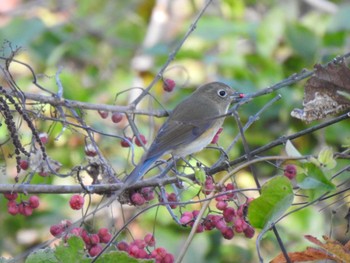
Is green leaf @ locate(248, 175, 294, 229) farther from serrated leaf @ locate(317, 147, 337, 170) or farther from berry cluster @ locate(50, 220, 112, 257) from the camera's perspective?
berry cluster @ locate(50, 220, 112, 257)

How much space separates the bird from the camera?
352 cm

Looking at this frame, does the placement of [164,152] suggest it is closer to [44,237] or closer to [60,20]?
[44,237]

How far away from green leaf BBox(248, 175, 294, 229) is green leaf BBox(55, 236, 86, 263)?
0.49 m

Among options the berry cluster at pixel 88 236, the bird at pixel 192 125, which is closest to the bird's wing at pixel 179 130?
the bird at pixel 192 125

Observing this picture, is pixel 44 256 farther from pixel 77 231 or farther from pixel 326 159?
pixel 326 159

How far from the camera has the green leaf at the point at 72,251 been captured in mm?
2326

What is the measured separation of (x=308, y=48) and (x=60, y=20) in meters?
2.27

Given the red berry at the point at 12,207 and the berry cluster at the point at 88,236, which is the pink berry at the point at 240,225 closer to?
the berry cluster at the point at 88,236

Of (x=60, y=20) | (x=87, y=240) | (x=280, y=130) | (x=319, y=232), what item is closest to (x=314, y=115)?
(x=87, y=240)

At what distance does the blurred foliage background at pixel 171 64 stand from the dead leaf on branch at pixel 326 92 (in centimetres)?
215

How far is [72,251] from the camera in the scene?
2.33 metres

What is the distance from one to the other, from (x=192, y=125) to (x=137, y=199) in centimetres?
123

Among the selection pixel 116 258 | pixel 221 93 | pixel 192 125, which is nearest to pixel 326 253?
pixel 116 258

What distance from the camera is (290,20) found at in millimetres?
6105
